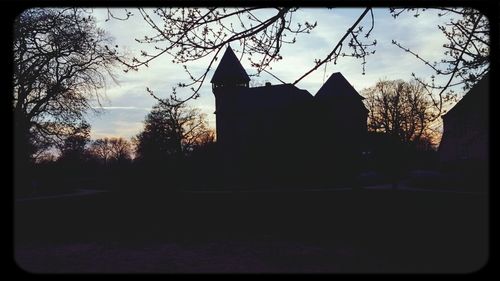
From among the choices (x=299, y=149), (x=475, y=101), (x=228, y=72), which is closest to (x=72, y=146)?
(x=299, y=149)

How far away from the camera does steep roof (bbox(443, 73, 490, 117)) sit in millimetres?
5753

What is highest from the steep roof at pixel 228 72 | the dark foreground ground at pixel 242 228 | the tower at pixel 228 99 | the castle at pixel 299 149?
the steep roof at pixel 228 72

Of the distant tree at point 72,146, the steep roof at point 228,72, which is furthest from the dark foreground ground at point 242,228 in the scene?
the steep roof at point 228,72

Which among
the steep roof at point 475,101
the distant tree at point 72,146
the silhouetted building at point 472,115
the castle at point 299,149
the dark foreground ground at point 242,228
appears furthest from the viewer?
the distant tree at point 72,146

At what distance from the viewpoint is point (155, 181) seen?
1773cm

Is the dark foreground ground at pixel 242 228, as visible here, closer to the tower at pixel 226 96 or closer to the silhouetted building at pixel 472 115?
the silhouetted building at pixel 472 115

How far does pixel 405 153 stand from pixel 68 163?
814 inches

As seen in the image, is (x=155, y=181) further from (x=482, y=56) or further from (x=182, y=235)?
(x=482, y=56)

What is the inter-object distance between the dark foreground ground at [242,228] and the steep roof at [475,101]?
1.78 meters

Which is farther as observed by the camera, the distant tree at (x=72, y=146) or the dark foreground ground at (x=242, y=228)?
the distant tree at (x=72, y=146)

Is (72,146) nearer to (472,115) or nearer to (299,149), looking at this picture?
(299,149)

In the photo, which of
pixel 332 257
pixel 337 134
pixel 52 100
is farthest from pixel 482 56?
pixel 52 100

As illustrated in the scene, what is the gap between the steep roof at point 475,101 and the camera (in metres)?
5.75
